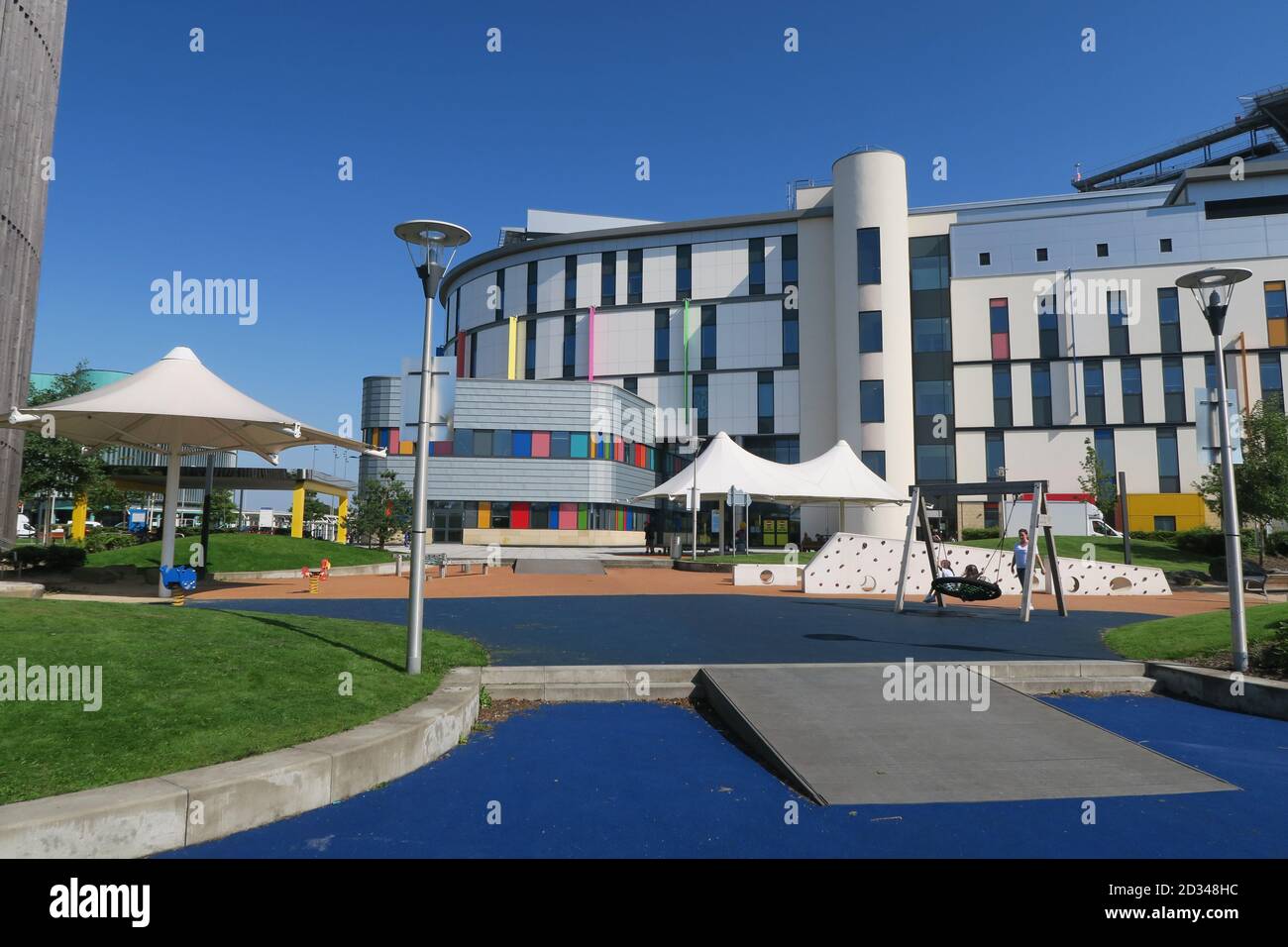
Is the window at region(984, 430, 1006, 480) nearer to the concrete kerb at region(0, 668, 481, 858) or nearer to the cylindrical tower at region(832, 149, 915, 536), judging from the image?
the cylindrical tower at region(832, 149, 915, 536)

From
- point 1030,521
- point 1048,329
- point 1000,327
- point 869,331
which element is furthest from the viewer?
point 1000,327

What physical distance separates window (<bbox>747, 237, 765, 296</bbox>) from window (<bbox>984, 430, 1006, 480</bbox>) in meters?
17.2

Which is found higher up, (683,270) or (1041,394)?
(683,270)

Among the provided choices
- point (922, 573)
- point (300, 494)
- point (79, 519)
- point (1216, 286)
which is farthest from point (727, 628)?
point (79, 519)

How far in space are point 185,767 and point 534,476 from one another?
42.9 m

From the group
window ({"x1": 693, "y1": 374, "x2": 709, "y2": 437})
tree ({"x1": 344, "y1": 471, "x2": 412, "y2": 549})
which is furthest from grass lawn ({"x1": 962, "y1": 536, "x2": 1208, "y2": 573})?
tree ({"x1": 344, "y1": 471, "x2": 412, "y2": 549})

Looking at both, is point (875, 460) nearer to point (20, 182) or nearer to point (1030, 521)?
point (1030, 521)

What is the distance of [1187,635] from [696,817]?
28.5 ft

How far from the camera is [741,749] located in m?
6.41

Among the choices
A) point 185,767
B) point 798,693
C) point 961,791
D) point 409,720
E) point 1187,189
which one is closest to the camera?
point 185,767

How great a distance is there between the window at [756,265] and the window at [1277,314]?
93.2ft

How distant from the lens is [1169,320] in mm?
44625
